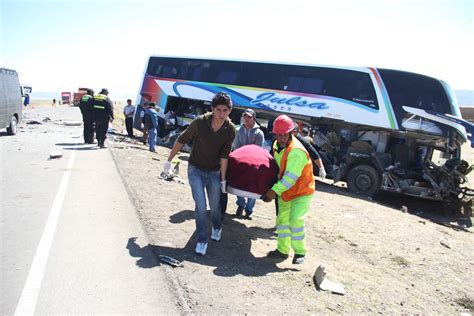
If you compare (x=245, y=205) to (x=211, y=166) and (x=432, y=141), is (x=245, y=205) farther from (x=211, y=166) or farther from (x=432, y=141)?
(x=432, y=141)

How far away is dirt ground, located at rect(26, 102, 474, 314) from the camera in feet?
10.8

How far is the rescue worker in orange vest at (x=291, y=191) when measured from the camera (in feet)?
13.1

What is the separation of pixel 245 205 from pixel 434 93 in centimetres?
605

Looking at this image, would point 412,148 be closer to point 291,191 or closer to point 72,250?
point 291,191

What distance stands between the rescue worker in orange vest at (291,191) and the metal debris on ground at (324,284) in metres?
0.45

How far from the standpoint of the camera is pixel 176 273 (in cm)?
352

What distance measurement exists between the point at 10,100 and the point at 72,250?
10.8m

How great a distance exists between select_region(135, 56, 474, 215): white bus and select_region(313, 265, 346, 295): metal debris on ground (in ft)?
20.7

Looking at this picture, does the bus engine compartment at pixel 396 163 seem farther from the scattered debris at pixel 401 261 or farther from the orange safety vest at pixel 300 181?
the orange safety vest at pixel 300 181

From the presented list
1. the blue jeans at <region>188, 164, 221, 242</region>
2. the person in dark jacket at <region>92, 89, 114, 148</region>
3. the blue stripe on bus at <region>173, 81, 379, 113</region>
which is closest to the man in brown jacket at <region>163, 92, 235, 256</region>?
the blue jeans at <region>188, 164, 221, 242</region>

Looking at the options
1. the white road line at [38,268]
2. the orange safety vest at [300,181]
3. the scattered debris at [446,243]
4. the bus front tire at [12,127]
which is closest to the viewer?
the white road line at [38,268]

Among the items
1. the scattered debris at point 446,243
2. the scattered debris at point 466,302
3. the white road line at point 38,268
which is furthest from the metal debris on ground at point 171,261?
the scattered debris at point 446,243

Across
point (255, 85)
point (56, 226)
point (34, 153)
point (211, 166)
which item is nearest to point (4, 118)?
point (34, 153)

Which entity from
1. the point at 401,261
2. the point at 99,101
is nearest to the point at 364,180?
the point at 401,261
